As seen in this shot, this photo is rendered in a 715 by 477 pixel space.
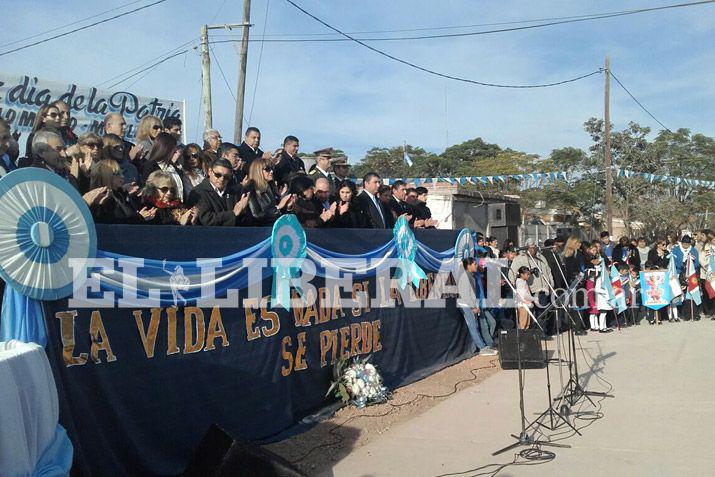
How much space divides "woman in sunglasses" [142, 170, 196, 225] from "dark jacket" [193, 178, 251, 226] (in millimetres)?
217

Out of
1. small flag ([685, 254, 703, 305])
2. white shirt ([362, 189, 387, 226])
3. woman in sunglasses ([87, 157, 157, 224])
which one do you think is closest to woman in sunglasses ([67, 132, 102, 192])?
woman in sunglasses ([87, 157, 157, 224])

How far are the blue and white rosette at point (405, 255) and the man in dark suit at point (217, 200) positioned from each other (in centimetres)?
345

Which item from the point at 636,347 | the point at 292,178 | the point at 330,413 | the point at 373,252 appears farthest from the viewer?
the point at 636,347

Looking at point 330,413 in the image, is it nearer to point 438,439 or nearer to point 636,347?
point 438,439

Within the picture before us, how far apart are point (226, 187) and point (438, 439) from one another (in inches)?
128

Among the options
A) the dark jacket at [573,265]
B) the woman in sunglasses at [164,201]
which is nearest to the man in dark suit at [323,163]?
the woman in sunglasses at [164,201]

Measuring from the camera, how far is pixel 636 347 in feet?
39.6

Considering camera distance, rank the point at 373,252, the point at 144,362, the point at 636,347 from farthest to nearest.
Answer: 1. the point at 636,347
2. the point at 373,252
3. the point at 144,362

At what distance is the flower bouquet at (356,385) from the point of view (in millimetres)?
7613

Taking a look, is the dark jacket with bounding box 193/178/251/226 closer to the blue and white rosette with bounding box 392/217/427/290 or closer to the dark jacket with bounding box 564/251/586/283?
the blue and white rosette with bounding box 392/217/427/290

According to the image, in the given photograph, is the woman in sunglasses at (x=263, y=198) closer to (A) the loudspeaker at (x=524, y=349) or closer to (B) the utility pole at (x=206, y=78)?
(A) the loudspeaker at (x=524, y=349)

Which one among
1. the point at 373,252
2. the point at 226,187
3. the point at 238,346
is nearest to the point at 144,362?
the point at 238,346

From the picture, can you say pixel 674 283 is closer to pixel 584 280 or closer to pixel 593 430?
pixel 584 280

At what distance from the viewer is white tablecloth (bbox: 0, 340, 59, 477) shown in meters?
3.30
